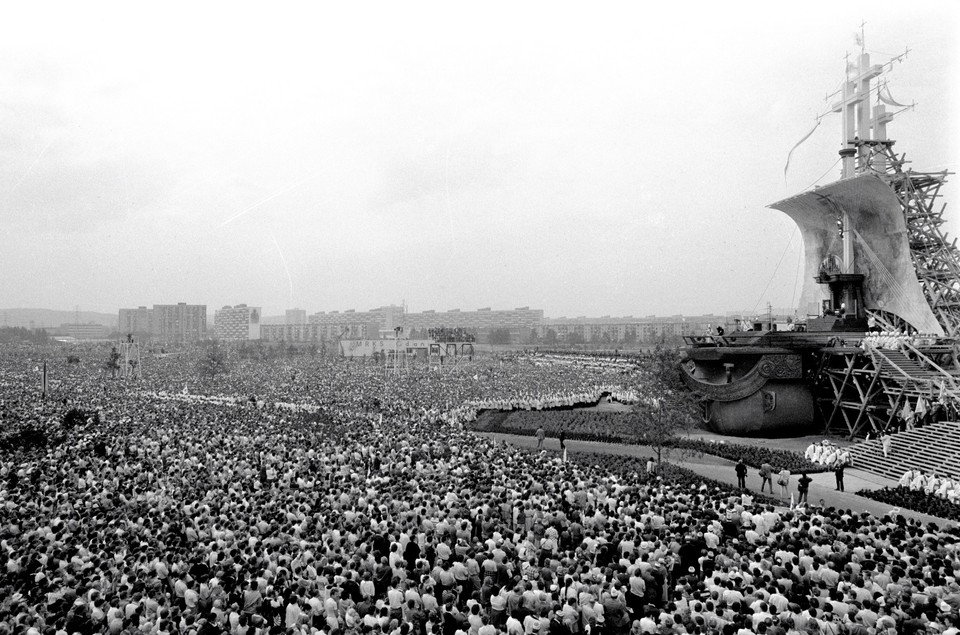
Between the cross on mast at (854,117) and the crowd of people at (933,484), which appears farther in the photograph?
the cross on mast at (854,117)

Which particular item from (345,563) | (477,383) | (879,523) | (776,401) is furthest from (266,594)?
(477,383)

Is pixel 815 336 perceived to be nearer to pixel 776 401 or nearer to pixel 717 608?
pixel 776 401

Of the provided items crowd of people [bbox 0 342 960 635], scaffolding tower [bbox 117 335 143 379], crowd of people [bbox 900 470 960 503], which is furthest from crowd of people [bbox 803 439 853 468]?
scaffolding tower [bbox 117 335 143 379]

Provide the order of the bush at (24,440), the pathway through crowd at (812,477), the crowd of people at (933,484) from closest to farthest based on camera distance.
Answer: the crowd of people at (933,484)
the pathway through crowd at (812,477)
the bush at (24,440)

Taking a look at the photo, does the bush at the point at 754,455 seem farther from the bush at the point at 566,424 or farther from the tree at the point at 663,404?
the bush at the point at 566,424

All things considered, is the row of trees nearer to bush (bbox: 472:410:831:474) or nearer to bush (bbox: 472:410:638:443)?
bush (bbox: 472:410:638:443)

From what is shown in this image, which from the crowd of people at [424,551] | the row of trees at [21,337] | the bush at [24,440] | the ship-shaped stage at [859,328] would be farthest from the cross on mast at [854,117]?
the row of trees at [21,337]

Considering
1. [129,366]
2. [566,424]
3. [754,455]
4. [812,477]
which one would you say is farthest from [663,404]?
[129,366]
